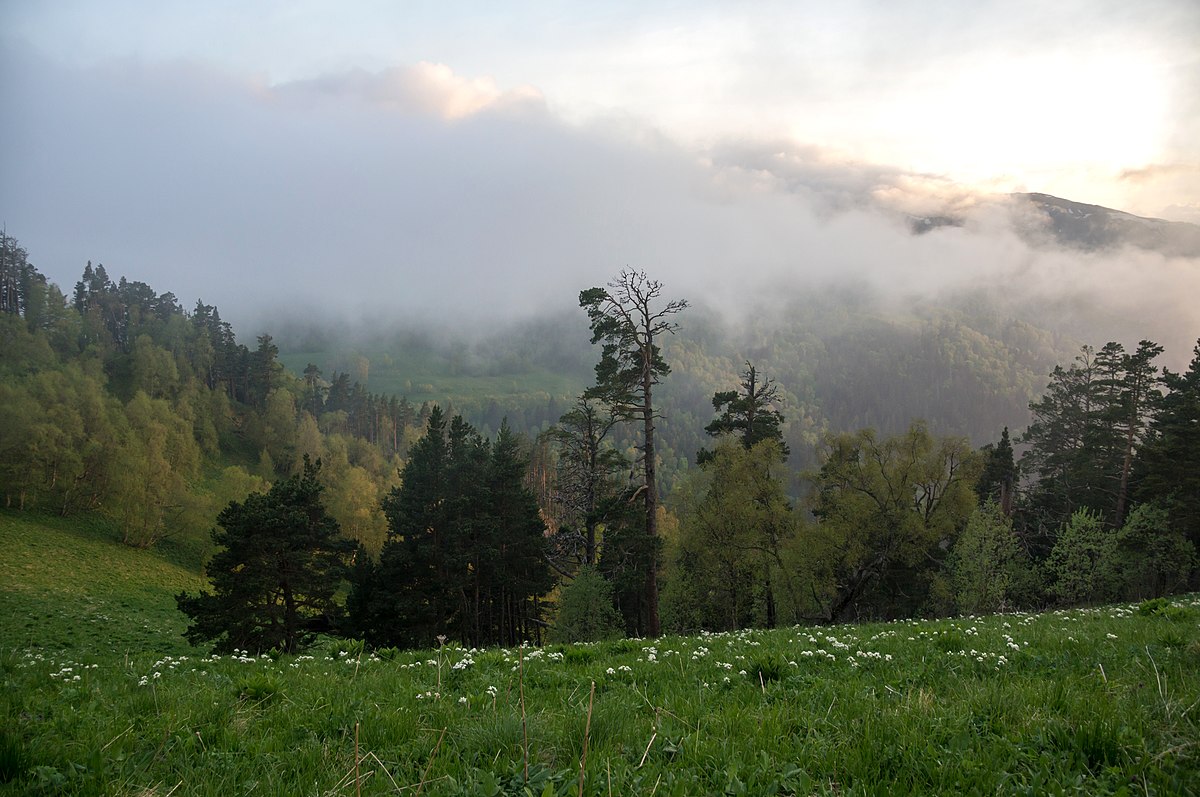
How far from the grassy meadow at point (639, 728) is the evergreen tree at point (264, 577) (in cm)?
2371

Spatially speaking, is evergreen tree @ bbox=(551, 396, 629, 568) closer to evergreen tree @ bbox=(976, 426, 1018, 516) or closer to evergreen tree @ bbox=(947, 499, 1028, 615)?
evergreen tree @ bbox=(947, 499, 1028, 615)

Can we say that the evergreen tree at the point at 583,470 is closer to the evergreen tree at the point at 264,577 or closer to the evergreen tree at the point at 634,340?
the evergreen tree at the point at 634,340

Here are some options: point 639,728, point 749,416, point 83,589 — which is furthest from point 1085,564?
point 83,589

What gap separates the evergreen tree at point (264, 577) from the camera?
29.0 m

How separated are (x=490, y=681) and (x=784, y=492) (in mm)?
34441

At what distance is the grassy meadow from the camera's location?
3.57m

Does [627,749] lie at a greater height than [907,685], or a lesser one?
greater

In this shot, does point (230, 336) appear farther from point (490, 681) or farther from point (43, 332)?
point (490, 681)

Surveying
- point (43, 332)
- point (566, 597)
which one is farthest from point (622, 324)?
point (43, 332)

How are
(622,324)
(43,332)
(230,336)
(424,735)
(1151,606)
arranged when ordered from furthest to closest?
(230,336)
(43,332)
(622,324)
(1151,606)
(424,735)

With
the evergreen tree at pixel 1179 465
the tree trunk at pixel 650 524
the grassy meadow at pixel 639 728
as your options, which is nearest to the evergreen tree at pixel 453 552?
the tree trunk at pixel 650 524

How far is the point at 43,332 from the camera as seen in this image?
4852 inches

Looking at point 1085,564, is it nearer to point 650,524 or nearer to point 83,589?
point 650,524

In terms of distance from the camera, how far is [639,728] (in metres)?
4.69
